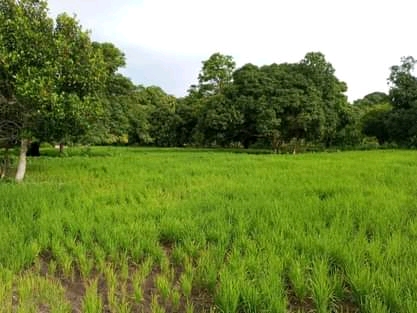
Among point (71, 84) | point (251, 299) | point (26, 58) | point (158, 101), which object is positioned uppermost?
point (158, 101)

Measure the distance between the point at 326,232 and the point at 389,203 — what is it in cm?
242

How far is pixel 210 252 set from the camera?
470 centimetres

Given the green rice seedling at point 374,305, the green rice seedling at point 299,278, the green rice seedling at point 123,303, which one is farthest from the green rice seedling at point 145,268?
the green rice seedling at point 374,305

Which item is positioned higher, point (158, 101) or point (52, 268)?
point (158, 101)

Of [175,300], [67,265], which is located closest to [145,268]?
[175,300]

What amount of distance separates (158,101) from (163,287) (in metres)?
61.9

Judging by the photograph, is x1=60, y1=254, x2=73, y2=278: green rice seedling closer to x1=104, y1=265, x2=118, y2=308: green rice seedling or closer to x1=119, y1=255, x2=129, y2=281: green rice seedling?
x1=104, y1=265, x2=118, y2=308: green rice seedling

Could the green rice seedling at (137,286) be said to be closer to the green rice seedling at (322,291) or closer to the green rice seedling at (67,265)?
the green rice seedling at (67,265)

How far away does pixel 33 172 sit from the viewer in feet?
44.4

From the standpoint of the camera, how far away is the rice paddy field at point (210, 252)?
357 centimetres

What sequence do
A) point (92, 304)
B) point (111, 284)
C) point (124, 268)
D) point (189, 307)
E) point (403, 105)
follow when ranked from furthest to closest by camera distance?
point (403, 105), point (124, 268), point (111, 284), point (189, 307), point (92, 304)

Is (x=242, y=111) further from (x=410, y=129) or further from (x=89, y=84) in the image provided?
(x=89, y=84)

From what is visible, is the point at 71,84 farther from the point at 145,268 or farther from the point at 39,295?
the point at 39,295

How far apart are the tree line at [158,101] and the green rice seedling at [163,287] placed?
25.4ft
